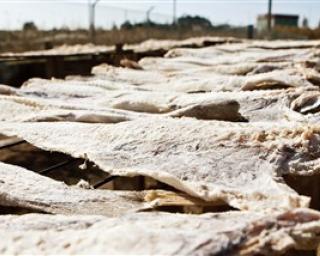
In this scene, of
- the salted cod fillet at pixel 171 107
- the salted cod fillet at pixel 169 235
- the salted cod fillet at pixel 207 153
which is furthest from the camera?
the salted cod fillet at pixel 171 107

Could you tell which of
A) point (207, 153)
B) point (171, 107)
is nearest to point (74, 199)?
point (207, 153)

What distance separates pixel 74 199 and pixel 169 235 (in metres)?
0.80

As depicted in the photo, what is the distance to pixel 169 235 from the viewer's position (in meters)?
1.50

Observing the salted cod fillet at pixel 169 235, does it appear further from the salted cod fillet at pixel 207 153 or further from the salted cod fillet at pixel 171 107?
the salted cod fillet at pixel 171 107

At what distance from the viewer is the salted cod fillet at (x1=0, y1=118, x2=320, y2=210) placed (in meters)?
2.13

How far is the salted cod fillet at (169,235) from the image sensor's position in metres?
1.45

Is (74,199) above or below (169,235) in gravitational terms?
below

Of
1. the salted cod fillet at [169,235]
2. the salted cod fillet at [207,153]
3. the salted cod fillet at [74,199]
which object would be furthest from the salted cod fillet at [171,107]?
the salted cod fillet at [169,235]

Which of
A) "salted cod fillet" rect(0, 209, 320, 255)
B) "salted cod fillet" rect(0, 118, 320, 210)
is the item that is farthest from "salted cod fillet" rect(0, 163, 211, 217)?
"salted cod fillet" rect(0, 209, 320, 255)

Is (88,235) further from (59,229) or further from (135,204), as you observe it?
(135,204)

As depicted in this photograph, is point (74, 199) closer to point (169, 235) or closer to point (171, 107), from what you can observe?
point (169, 235)

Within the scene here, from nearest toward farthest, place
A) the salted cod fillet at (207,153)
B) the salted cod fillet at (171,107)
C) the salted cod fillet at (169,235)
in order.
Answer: the salted cod fillet at (169,235)
the salted cod fillet at (207,153)
the salted cod fillet at (171,107)

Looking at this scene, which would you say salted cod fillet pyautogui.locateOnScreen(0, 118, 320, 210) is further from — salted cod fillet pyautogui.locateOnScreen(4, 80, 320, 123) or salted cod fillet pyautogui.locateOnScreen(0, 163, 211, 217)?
salted cod fillet pyautogui.locateOnScreen(4, 80, 320, 123)

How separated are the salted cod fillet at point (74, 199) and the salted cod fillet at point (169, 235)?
379 mm
